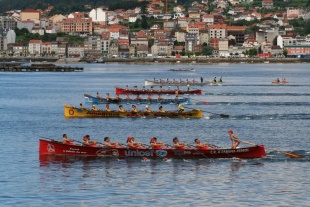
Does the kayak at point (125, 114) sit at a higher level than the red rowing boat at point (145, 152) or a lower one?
lower

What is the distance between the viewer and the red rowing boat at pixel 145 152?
112ft

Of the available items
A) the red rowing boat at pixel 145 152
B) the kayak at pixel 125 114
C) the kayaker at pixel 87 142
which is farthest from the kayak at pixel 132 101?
the red rowing boat at pixel 145 152

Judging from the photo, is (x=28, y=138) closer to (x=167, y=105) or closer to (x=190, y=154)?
(x=190, y=154)

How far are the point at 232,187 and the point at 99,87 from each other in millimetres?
60478

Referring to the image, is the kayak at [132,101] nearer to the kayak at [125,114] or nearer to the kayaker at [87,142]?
the kayak at [125,114]

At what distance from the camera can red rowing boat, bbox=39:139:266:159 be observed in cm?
3416

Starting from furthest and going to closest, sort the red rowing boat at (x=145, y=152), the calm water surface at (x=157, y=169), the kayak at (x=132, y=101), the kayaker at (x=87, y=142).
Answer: the kayak at (x=132, y=101)
the kayaker at (x=87, y=142)
the red rowing boat at (x=145, y=152)
the calm water surface at (x=157, y=169)

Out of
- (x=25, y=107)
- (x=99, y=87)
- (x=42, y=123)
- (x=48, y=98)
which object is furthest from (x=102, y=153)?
(x=99, y=87)

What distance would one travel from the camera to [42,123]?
49281mm

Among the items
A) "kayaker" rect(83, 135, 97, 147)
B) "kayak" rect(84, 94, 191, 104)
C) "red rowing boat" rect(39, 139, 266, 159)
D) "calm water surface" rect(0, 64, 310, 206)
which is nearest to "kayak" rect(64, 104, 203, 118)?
"calm water surface" rect(0, 64, 310, 206)

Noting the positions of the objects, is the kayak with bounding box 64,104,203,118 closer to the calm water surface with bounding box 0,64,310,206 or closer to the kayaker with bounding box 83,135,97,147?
the calm water surface with bounding box 0,64,310,206

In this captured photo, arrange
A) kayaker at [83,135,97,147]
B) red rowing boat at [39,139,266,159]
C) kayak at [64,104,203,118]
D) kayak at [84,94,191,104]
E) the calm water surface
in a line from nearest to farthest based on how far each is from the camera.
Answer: the calm water surface < red rowing boat at [39,139,266,159] < kayaker at [83,135,97,147] < kayak at [64,104,203,118] < kayak at [84,94,191,104]

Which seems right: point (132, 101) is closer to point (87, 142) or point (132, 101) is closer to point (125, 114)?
point (125, 114)

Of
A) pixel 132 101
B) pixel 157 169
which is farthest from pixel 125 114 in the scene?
pixel 157 169
